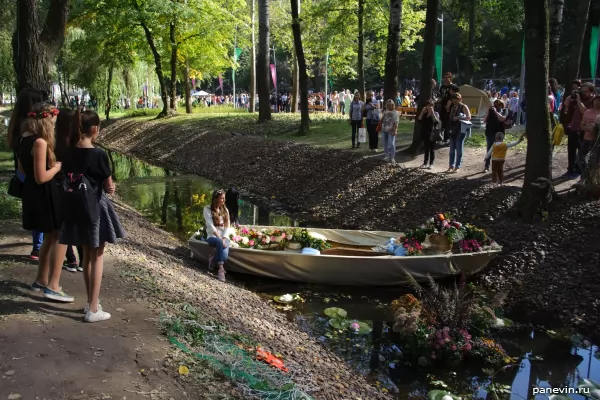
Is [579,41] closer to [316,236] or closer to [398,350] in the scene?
[316,236]

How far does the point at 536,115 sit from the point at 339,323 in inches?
232

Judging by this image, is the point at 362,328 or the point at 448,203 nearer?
the point at 362,328

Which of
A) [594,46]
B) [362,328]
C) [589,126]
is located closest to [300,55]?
[594,46]

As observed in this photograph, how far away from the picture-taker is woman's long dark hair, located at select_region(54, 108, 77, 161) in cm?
542

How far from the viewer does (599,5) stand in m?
31.4

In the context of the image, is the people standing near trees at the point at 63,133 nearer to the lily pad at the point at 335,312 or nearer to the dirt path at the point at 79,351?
the dirt path at the point at 79,351

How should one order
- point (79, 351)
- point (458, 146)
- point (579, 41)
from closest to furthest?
point (79, 351) → point (458, 146) → point (579, 41)

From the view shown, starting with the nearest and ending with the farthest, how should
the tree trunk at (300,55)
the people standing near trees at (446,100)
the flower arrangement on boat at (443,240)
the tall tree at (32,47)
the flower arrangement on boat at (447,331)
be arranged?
1. the flower arrangement on boat at (447,331)
2. the flower arrangement on boat at (443,240)
3. the tall tree at (32,47)
4. the people standing near trees at (446,100)
5. the tree trunk at (300,55)

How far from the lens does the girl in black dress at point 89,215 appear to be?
5371mm

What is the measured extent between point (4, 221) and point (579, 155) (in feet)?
38.1

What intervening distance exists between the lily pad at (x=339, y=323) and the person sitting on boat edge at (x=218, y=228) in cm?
227

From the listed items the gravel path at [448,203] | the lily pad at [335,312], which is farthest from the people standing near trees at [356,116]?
the lily pad at [335,312]

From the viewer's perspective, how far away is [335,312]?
8695 millimetres

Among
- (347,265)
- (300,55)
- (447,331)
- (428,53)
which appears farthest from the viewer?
(300,55)
